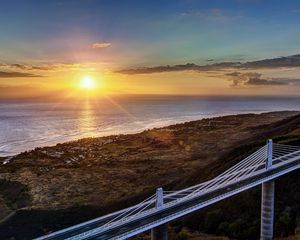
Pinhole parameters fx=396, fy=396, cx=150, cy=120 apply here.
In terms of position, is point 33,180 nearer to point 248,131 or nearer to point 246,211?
point 246,211

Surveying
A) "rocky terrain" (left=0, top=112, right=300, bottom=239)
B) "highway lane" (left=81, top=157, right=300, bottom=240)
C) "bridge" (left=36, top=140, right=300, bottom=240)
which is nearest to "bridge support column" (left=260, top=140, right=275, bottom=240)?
"bridge" (left=36, top=140, right=300, bottom=240)

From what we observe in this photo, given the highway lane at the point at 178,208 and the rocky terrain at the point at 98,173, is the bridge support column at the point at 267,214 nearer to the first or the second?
the highway lane at the point at 178,208

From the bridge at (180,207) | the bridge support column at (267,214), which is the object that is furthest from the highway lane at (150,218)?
the bridge support column at (267,214)

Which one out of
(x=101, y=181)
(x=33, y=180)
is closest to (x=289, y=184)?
(x=101, y=181)

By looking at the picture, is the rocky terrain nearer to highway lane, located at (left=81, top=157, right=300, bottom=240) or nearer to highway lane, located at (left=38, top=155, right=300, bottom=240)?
A: highway lane, located at (left=81, top=157, right=300, bottom=240)

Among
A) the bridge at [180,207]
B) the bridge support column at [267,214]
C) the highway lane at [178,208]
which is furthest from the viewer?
the bridge support column at [267,214]

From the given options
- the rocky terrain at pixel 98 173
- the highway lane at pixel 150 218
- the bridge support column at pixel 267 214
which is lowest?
the rocky terrain at pixel 98 173
